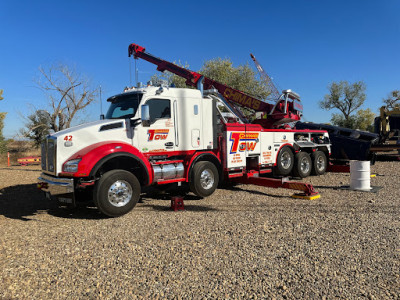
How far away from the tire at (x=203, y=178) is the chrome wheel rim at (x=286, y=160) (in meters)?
3.47

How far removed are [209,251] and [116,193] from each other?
2.71 meters

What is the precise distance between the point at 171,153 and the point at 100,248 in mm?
3311

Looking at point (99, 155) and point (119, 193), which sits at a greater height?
point (99, 155)

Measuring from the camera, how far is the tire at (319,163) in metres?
11.6

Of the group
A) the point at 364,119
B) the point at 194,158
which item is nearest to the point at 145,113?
the point at 194,158

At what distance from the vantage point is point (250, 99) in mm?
11453

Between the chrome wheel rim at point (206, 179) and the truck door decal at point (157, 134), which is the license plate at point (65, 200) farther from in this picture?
the chrome wheel rim at point (206, 179)

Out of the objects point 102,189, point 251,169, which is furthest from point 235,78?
point 102,189

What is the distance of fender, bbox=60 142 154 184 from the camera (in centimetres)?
575

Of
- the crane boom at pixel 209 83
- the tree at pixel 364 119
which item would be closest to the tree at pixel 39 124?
the crane boom at pixel 209 83

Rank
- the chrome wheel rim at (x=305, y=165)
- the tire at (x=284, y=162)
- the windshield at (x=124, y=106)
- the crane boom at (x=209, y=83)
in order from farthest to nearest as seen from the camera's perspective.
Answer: the crane boom at (x=209, y=83) → the chrome wheel rim at (x=305, y=165) → the tire at (x=284, y=162) → the windshield at (x=124, y=106)

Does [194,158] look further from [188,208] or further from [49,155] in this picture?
[49,155]

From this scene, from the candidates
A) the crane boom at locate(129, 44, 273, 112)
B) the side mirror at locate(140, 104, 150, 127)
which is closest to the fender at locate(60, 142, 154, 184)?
the side mirror at locate(140, 104, 150, 127)

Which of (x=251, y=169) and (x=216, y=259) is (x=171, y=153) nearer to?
(x=251, y=169)
